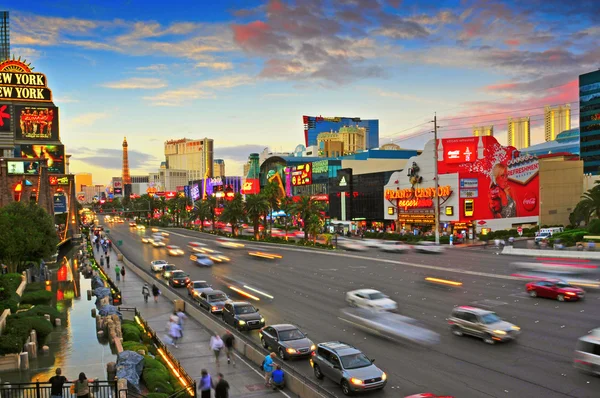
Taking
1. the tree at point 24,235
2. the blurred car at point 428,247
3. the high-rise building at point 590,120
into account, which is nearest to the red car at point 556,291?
the blurred car at point 428,247

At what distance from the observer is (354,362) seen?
1698 cm

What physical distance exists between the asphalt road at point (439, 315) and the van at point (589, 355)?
0.30m

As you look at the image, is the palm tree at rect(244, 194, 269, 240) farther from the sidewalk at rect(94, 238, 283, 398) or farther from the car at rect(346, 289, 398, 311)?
the car at rect(346, 289, 398, 311)

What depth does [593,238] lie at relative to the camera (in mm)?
55188

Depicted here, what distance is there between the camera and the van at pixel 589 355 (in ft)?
54.8

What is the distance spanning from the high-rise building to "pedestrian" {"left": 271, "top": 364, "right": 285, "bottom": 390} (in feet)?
475

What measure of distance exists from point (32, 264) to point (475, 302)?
4451 cm

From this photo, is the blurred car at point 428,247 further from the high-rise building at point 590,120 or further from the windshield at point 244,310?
the high-rise building at point 590,120

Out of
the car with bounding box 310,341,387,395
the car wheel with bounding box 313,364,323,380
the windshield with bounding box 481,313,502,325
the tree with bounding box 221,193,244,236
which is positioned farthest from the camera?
the tree with bounding box 221,193,244,236

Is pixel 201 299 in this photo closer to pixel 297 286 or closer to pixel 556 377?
pixel 297 286

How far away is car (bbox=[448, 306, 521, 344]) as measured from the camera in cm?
2158

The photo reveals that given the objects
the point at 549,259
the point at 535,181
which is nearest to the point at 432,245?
the point at 549,259

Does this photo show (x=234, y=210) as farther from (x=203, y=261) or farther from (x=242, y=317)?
(x=242, y=317)

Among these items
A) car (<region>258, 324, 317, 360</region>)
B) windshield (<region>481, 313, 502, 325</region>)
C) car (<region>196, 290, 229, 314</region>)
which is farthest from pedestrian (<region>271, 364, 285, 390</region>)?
car (<region>196, 290, 229, 314</region>)
